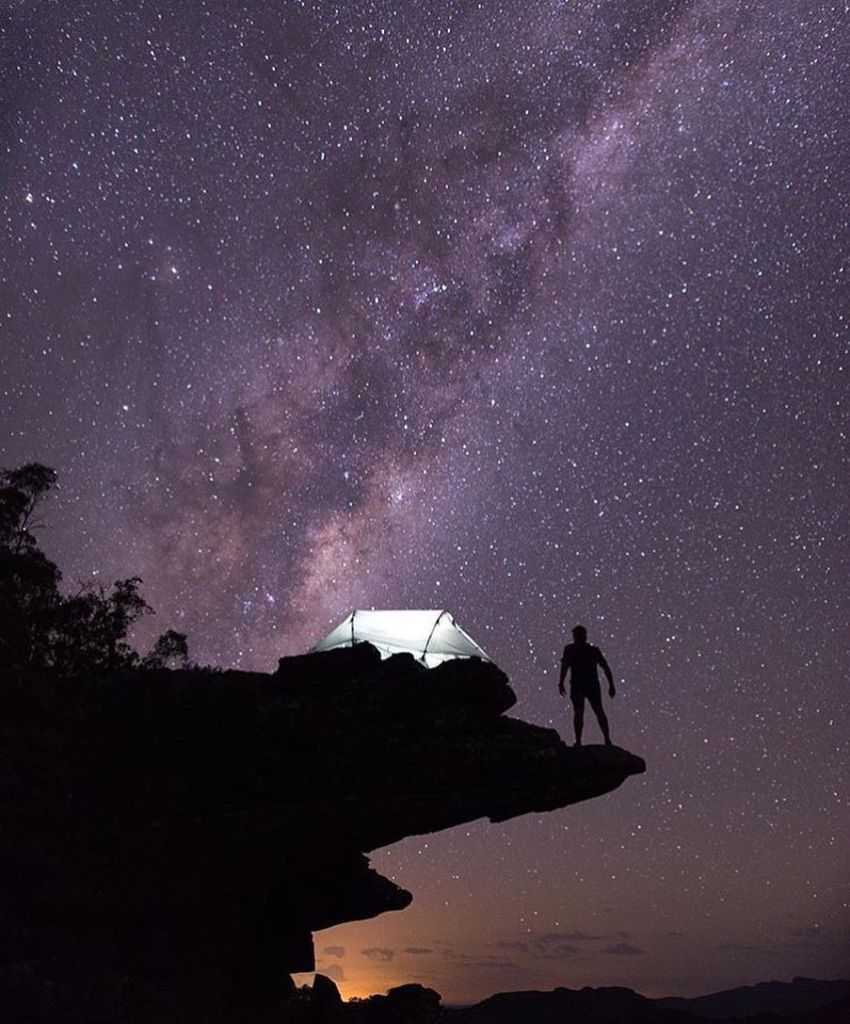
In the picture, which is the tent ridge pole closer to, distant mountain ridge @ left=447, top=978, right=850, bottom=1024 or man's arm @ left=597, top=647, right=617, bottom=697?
man's arm @ left=597, top=647, right=617, bottom=697

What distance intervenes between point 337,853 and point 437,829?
7.31ft

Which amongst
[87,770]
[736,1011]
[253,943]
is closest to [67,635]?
[87,770]

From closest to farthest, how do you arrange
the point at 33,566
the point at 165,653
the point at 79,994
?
1. the point at 79,994
2. the point at 33,566
3. the point at 165,653

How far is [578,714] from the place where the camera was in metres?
15.9

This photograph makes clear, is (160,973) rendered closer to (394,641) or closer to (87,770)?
(87,770)

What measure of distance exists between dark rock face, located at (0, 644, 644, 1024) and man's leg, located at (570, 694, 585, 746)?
0.87m

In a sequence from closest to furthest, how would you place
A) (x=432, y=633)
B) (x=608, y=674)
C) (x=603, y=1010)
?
1. (x=608, y=674)
2. (x=432, y=633)
3. (x=603, y=1010)

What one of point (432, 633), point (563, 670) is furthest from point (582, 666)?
point (432, 633)

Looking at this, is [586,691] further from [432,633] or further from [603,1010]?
[603,1010]

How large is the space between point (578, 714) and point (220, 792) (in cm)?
756

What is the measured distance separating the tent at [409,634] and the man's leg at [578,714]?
19.1 ft

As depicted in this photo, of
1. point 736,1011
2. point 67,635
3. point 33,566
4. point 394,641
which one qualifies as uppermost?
point 33,566

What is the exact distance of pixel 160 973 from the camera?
16.9 meters

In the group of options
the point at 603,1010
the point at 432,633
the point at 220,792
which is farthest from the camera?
the point at 603,1010
